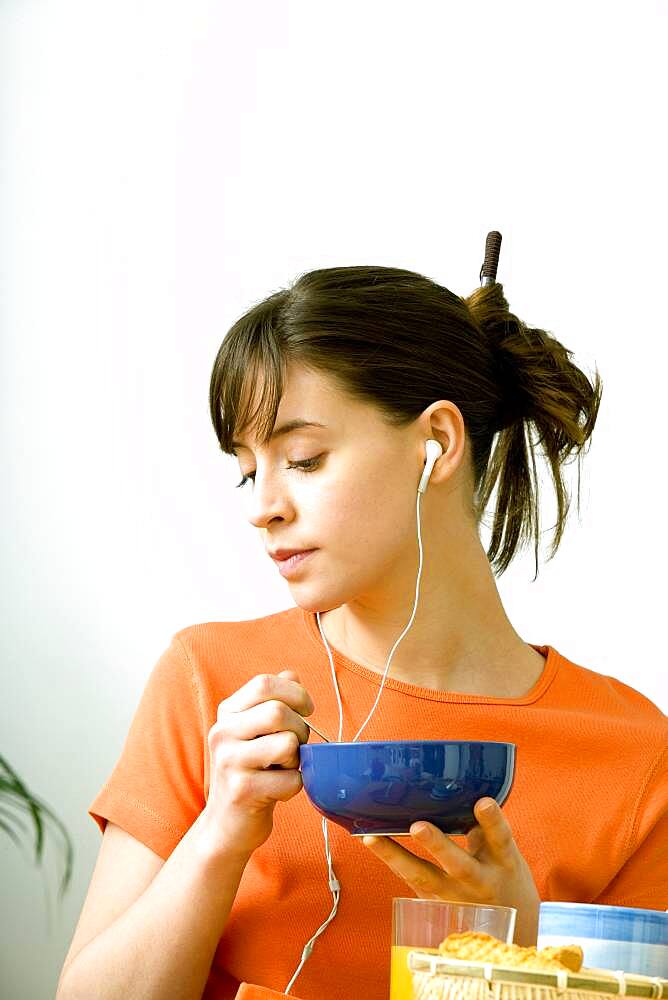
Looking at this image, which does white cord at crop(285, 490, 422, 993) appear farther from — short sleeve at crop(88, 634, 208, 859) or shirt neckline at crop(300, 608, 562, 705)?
short sleeve at crop(88, 634, 208, 859)

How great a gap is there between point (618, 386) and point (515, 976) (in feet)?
5.01

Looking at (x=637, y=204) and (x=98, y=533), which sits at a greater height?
(x=637, y=204)

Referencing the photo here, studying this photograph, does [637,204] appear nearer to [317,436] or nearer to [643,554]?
[643,554]

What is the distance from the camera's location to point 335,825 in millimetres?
1272

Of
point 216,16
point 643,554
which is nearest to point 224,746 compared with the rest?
point 643,554

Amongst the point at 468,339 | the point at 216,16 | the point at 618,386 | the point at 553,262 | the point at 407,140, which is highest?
the point at 216,16

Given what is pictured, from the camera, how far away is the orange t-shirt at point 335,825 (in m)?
1.24

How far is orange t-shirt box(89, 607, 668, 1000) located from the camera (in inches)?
48.9

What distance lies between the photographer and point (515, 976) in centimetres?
59

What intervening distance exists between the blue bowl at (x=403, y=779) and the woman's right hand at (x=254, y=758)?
0.18 feet

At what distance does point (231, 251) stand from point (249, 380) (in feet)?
2.87

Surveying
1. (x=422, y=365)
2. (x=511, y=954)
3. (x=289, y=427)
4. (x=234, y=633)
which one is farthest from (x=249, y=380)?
(x=511, y=954)

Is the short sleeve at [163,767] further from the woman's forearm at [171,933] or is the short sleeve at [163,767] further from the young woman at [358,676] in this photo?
the woman's forearm at [171,933]

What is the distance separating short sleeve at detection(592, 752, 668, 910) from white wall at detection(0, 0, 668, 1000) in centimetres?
60
